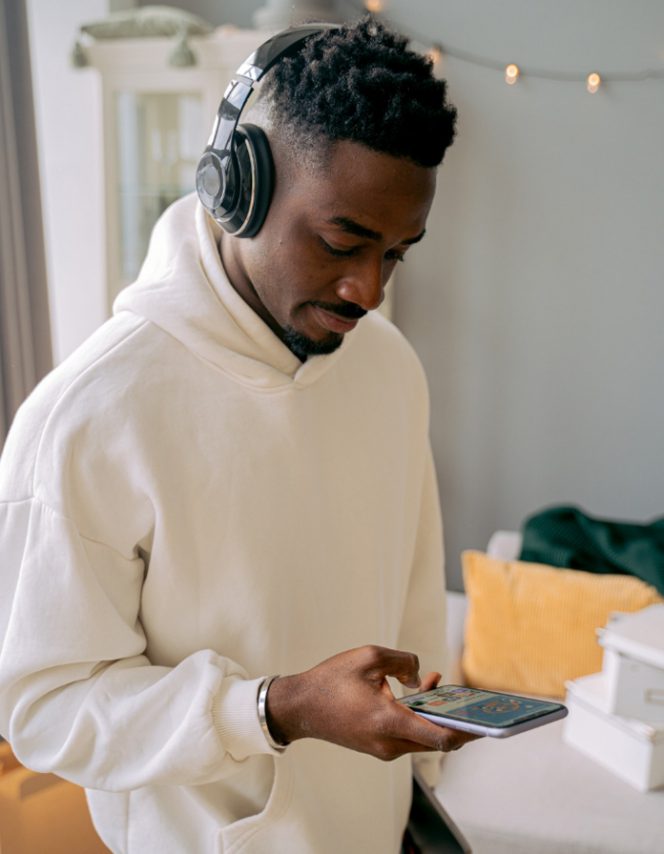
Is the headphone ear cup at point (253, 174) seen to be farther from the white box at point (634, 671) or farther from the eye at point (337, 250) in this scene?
the white box at point (634, 671)

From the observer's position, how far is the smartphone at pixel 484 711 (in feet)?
1.89

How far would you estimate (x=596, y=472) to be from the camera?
278 centimetres

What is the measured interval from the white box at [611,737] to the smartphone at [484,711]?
47.3 inches

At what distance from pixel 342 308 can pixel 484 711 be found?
0.38 m

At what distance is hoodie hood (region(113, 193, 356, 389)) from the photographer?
0.78 meters

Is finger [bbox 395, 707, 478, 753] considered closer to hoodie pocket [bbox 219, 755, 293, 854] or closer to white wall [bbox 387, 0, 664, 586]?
hoodie pocket [bbox 219, 755, 293, 854]

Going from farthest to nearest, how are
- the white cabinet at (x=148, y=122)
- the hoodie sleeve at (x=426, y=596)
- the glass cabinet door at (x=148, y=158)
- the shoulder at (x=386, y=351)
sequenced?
the glass cabinet door at (x=148, y=158) < the white cabinet at (x=148, y=122) < the hoodie sleeve at (x=426, y=596) < the shoulder at (x=386, y=351)

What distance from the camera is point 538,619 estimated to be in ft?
6.65

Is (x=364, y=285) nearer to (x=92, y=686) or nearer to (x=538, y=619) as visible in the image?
(x=92, y=686)

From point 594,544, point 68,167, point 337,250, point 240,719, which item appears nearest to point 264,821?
point 240,719

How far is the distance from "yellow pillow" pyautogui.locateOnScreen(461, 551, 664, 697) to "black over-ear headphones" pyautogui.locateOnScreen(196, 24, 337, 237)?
1.52m

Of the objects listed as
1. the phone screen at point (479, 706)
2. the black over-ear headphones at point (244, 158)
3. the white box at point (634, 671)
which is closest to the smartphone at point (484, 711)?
the phone screen at point (479, 706)

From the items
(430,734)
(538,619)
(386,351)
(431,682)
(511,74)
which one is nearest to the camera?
(430,734)

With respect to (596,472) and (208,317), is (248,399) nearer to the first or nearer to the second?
(208,317)
